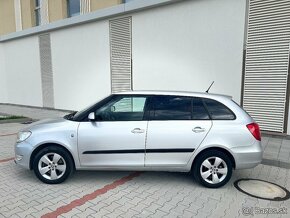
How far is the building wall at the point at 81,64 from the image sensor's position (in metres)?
10.6

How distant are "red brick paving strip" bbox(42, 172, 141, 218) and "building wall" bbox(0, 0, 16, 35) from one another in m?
18.7

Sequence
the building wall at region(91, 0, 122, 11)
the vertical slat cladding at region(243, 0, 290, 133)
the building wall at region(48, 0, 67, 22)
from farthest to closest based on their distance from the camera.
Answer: the building wall at region(48, 0, 67, 22)
the building wall at region(91, 0, 122, 11)
the vertical slat cladding at region(243, 0, 290, 133)

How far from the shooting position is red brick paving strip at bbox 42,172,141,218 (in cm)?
326

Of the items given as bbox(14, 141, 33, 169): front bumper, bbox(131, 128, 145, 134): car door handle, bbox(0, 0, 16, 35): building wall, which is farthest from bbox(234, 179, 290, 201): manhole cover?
bbox(0, 0, 16, 35): building wall

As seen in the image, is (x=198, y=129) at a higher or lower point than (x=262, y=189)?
higher

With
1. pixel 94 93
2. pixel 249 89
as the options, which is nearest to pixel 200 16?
pixel 249 89

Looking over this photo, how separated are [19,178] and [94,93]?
23.0 ft

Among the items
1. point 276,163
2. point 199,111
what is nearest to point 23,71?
point 199,111

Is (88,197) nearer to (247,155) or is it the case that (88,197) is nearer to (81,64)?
(247,155)

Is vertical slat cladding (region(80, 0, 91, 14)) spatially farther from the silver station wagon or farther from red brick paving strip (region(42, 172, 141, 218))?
red brick paving strip (region(42, 172, 141, 218))

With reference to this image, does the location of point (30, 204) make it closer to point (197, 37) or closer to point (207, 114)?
point (207, 114)

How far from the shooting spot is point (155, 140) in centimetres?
394

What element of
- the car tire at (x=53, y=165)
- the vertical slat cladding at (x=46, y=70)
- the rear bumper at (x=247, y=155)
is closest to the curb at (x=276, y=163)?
the rear bumper at (x=247, y=155)

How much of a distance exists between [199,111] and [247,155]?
38.7 inches
